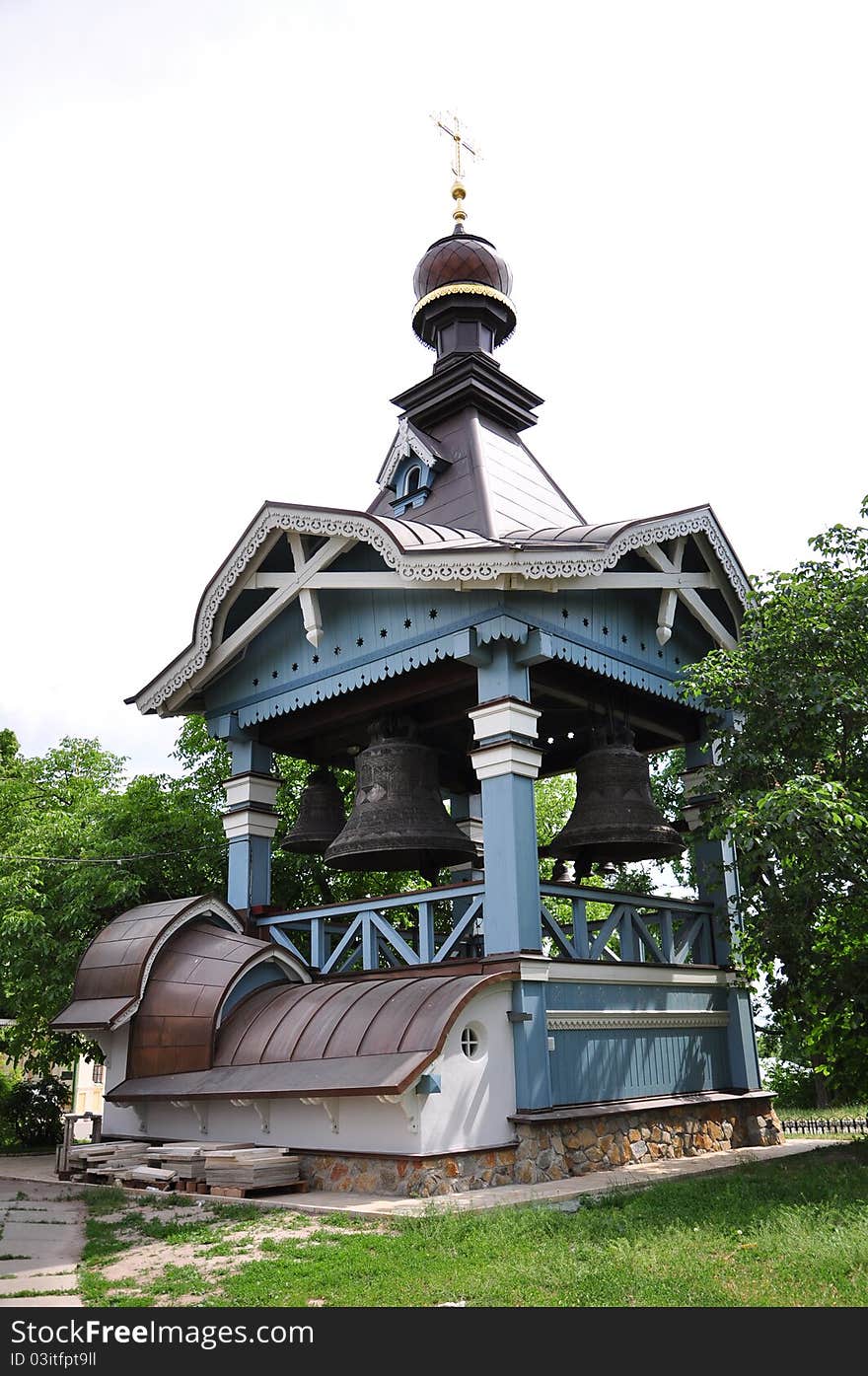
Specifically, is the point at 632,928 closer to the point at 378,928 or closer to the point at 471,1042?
the point at 378,928

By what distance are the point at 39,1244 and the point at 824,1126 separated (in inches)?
411

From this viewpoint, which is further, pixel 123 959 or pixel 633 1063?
pixel 123 959

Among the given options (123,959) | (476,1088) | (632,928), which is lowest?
(476,1088)

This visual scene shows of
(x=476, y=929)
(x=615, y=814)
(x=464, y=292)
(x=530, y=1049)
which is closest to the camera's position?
(x=530, y=1049)

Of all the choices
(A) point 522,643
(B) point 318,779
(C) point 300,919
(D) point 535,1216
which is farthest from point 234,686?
A: (D) point 535,1216

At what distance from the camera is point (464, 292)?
13969mm

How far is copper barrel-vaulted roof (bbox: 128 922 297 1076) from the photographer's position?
1018cm

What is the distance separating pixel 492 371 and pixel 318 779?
508 centimetres

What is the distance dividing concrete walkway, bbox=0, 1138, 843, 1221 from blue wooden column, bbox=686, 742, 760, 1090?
106 cm

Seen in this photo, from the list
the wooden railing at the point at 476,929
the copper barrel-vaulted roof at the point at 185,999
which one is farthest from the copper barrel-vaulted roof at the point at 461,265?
the copper barrel-vaulted roof at the point at 185,999

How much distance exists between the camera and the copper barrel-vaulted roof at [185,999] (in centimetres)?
1018

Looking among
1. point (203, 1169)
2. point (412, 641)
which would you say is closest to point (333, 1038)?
point (203, 1169)

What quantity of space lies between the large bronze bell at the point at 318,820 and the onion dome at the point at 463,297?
222 inches

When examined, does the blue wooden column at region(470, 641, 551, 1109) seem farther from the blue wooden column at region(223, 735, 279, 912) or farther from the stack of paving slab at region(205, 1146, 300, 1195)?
the blue wooden column at region(223, 735, 279, 912)
